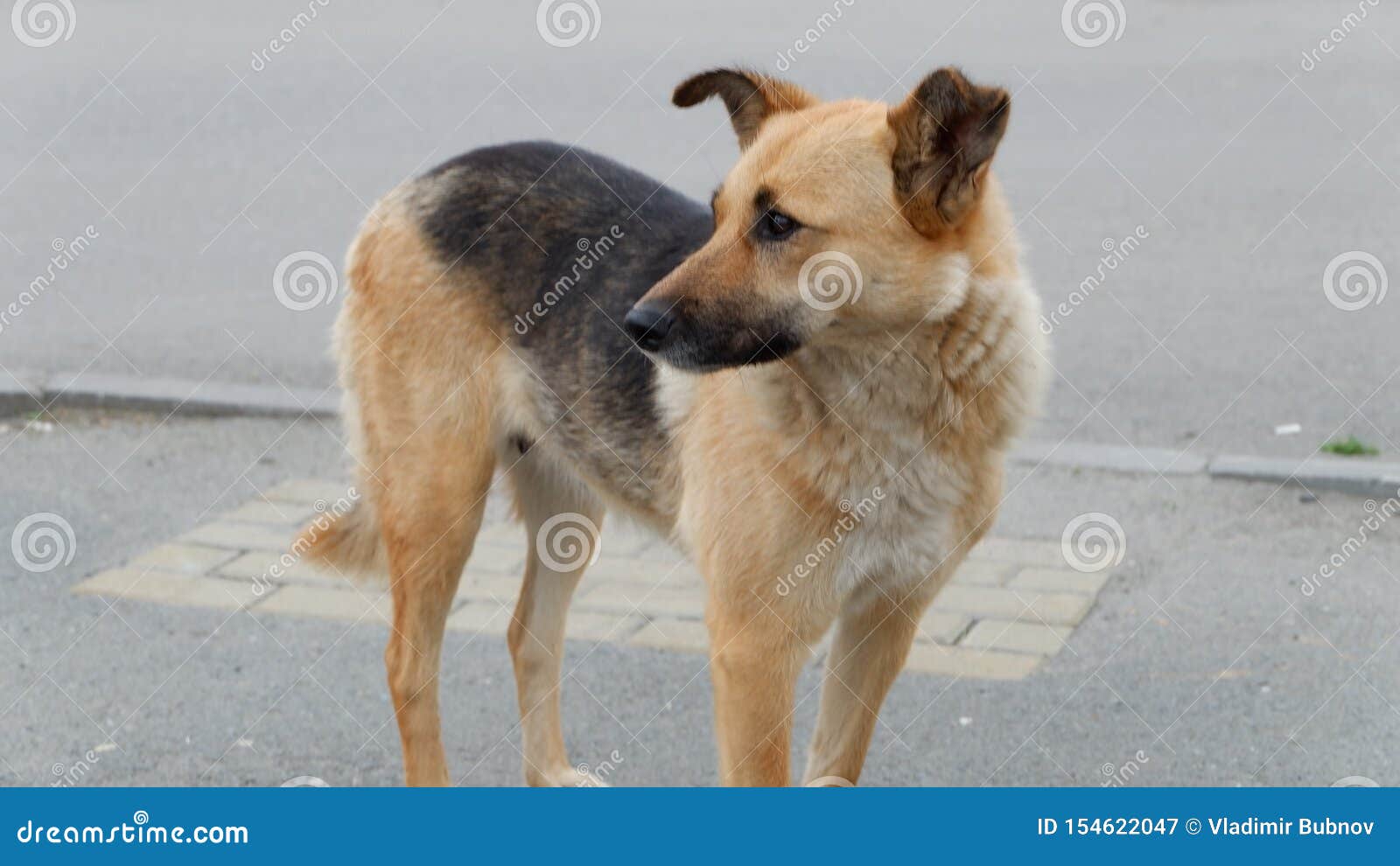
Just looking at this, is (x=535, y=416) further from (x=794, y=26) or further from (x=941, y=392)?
(x=794, y=26)

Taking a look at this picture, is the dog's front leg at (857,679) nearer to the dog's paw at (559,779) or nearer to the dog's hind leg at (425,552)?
the dog's paw at (559,779)

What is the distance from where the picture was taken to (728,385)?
3811 mm

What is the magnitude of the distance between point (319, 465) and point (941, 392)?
12.7 ft

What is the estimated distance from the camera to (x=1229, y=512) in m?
6.07
